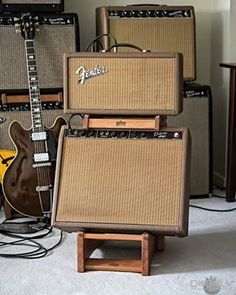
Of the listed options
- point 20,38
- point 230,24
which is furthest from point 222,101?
point 20,38

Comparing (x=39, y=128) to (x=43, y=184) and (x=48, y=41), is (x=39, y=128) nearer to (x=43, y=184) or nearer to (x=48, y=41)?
(x=43, y=184)

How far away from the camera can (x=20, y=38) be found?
259cm

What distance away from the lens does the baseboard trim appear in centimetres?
302

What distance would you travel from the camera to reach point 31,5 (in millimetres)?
2598

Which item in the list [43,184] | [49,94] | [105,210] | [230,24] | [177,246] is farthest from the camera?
[230,24]

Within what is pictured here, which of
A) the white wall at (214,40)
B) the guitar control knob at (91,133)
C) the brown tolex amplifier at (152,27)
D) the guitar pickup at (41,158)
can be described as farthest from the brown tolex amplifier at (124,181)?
the white wall at (214,40)

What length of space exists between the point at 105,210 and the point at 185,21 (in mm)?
1274

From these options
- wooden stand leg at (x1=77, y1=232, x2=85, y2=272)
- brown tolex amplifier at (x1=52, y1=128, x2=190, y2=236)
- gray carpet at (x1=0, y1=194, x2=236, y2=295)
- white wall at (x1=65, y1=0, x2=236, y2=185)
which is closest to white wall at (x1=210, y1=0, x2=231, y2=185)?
white wall at (x1=65, y1=0, x2=236, y2=185)

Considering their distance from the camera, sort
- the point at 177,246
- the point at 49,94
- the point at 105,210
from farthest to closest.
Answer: the point at 49,94, the point at 177,246, the point at 105,210

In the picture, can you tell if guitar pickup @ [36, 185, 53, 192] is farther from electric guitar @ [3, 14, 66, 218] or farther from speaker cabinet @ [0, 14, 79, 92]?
speaker cabinet @ [0, 14, 79, 92]

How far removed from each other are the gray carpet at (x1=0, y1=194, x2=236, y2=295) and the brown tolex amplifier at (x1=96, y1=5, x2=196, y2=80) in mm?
990

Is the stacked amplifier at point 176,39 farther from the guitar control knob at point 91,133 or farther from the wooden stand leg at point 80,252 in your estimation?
the wooden stand leg at point 80,252

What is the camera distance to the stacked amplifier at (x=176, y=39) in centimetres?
267
